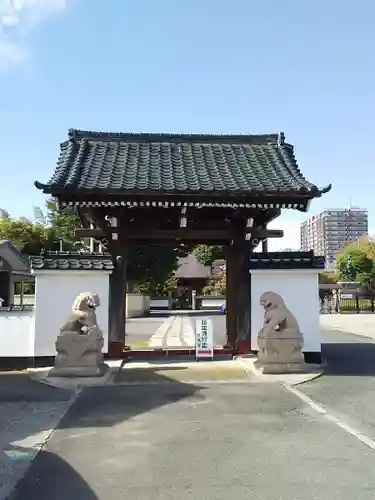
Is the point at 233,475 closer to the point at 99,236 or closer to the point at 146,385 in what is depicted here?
the point at 146,385

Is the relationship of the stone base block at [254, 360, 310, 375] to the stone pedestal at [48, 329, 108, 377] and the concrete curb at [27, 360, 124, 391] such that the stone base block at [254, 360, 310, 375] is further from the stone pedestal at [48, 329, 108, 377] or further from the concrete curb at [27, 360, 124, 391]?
the stone pedestal at [48, 329, 108, 377]

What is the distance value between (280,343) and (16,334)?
241 inches

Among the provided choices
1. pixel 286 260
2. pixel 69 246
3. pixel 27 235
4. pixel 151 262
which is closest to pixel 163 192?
pixel 286 260

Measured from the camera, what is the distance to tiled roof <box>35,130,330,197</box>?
11828 mm

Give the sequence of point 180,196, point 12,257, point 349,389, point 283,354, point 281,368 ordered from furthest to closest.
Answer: point 12,257, point 180,196, point 283,354, point 281,368, point 349,389

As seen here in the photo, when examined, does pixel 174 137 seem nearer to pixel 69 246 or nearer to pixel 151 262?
pixel 151 262

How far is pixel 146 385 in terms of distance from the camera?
964 cm

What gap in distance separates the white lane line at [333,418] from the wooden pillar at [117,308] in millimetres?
4567

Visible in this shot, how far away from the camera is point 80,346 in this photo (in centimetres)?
1048

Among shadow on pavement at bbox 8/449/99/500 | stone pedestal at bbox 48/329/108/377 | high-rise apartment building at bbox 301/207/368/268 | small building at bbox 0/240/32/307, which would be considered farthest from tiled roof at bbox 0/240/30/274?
high-rise apartment building at bbox 301/207/368/268

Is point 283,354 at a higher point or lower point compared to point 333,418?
higher

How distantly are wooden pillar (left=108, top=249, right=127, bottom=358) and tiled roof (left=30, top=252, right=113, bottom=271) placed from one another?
298mm

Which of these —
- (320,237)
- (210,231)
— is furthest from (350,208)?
(210,231)

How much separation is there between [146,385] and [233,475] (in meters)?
5.01
